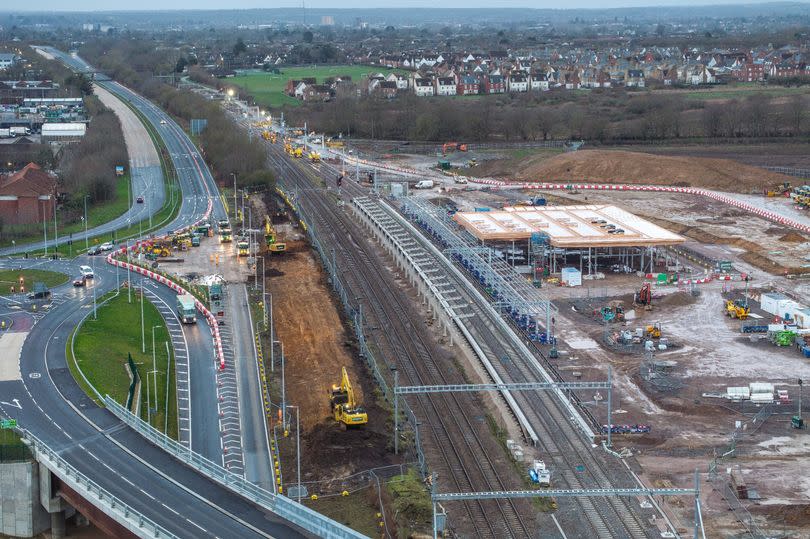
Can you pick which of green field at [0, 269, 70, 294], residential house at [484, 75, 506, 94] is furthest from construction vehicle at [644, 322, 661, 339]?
residential house at [484, 75, 506, 94]

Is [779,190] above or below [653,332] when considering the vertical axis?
above

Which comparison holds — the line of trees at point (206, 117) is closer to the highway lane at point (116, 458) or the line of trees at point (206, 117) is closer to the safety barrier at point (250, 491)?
the highway lane at point (116, 458)

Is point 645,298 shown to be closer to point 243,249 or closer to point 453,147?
point 243,249

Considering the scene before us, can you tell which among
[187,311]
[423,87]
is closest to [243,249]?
[187,311]

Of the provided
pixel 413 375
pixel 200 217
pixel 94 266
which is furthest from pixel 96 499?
pixel 200 217

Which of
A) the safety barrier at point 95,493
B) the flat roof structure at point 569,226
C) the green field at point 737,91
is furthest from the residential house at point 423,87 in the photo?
the safety barrier at point 95,493

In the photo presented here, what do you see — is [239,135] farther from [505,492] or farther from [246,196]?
[505,492]

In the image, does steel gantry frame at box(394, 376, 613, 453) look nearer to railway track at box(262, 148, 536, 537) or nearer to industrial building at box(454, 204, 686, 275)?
railway track at box(262, 148, 536, 537)
